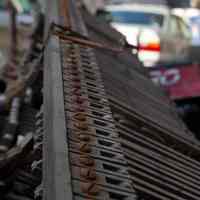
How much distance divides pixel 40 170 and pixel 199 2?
1728 inches

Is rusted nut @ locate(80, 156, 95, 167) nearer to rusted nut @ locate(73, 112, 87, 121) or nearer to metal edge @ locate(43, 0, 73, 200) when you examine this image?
metal edge @ locate(43, 0, 73, 200)

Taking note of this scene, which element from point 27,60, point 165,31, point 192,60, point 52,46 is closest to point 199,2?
point 165,31

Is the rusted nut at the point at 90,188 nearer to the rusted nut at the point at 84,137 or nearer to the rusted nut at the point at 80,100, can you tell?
the rusted nut at the point at 84,137

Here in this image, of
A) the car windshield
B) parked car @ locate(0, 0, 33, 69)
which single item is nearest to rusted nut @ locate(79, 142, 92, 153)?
the car windshield

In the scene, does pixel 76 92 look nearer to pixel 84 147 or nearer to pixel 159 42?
pixel 84 147

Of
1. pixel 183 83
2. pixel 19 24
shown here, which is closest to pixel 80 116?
pixel 183 83

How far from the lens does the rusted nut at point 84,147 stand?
322cm

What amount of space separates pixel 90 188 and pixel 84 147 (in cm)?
45

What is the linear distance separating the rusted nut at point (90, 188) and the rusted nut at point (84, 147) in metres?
0.36

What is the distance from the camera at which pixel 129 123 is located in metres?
4.60

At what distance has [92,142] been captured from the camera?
133 inches

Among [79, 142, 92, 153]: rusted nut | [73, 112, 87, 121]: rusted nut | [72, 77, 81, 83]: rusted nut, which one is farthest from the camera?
[72, 77, 81, 83]: rusted nut

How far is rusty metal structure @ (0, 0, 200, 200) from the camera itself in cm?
296

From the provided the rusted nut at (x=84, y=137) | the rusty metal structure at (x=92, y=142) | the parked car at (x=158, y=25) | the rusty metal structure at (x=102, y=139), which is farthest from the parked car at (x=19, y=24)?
the rusted nut at (x=84, y=137)
